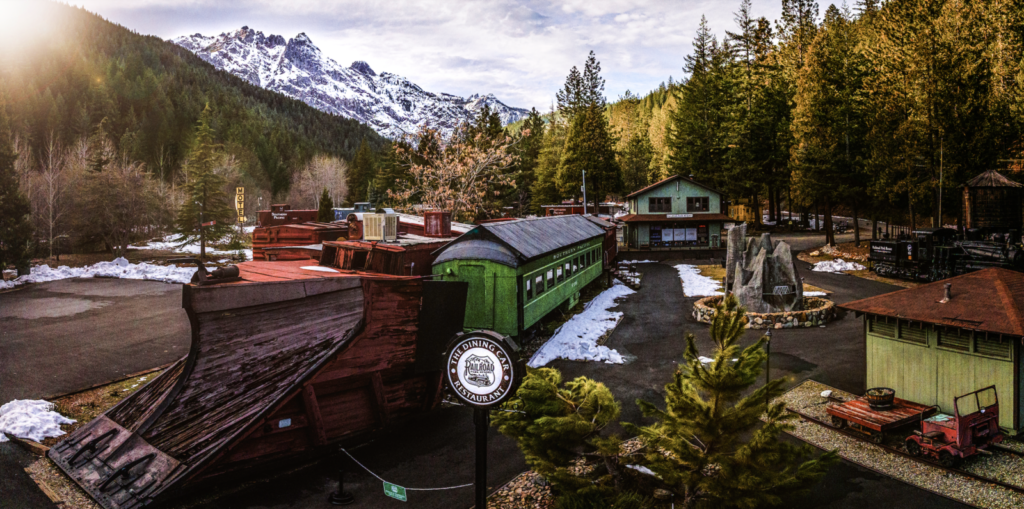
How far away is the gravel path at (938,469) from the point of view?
9484 mm

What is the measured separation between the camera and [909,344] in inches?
520

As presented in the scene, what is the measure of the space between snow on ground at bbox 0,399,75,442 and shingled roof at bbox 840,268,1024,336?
20.4 m

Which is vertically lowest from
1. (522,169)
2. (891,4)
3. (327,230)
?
(327,230)

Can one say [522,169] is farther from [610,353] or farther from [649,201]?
[610,353]

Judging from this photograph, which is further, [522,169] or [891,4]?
[522,169]

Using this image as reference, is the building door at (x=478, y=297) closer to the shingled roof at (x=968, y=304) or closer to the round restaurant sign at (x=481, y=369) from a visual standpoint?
the round restaurant sign at (x=481, y=369)

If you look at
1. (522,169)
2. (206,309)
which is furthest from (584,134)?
(206,309)

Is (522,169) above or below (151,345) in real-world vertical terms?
above

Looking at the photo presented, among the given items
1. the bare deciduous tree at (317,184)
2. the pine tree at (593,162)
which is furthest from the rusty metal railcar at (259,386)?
the bare deciduous tree at (317,184)

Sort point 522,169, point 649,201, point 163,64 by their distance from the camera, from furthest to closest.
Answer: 1. point 163,64
2. point 522,169
3. point 649,201

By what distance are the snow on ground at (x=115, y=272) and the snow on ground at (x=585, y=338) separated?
2726 cm

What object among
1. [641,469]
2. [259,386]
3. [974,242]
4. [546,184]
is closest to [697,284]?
[974,242]

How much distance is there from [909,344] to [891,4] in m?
37.7

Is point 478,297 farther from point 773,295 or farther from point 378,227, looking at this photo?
point 773,295
